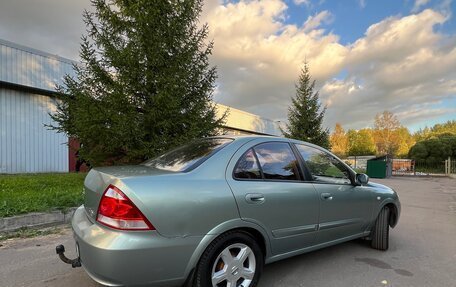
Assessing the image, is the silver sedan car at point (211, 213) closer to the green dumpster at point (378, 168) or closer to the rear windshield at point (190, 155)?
the rear windshield at point (190, 155)

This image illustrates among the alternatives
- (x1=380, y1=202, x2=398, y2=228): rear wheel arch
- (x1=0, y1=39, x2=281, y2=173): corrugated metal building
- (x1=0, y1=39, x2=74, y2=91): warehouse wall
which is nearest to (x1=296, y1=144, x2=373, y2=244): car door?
(x1=380, y1=202, x2=398, y2=228): rear wheel arch

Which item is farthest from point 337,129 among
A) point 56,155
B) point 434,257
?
point 434,257

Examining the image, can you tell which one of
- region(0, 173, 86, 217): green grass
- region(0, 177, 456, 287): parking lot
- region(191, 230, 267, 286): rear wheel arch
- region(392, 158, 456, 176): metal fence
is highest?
region(191, 230, 267, 286): rear wheel arch

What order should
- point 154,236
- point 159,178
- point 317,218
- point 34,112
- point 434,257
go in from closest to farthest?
1. point 154,236
2. point 159,178
3. point 317,218
4. point 434,257
5. point 34,112

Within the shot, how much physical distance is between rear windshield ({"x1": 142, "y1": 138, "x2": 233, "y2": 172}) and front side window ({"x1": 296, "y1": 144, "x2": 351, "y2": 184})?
3.50ft

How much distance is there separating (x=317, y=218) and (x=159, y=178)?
1.96m

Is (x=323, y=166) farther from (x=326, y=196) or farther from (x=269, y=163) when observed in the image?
(x=269, y=163)

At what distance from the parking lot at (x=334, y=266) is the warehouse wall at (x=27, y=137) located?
894 cm

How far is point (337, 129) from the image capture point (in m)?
72.4

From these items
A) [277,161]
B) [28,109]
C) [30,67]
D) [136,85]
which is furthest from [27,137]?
[277,161]

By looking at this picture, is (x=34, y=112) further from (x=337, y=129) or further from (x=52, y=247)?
(x=337, y=129)

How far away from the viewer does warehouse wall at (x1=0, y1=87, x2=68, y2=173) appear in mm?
12297

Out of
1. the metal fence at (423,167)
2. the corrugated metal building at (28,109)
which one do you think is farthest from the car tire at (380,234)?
the metal fence at (423,167)

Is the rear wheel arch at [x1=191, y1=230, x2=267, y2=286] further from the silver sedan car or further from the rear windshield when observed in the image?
the rear windshield
